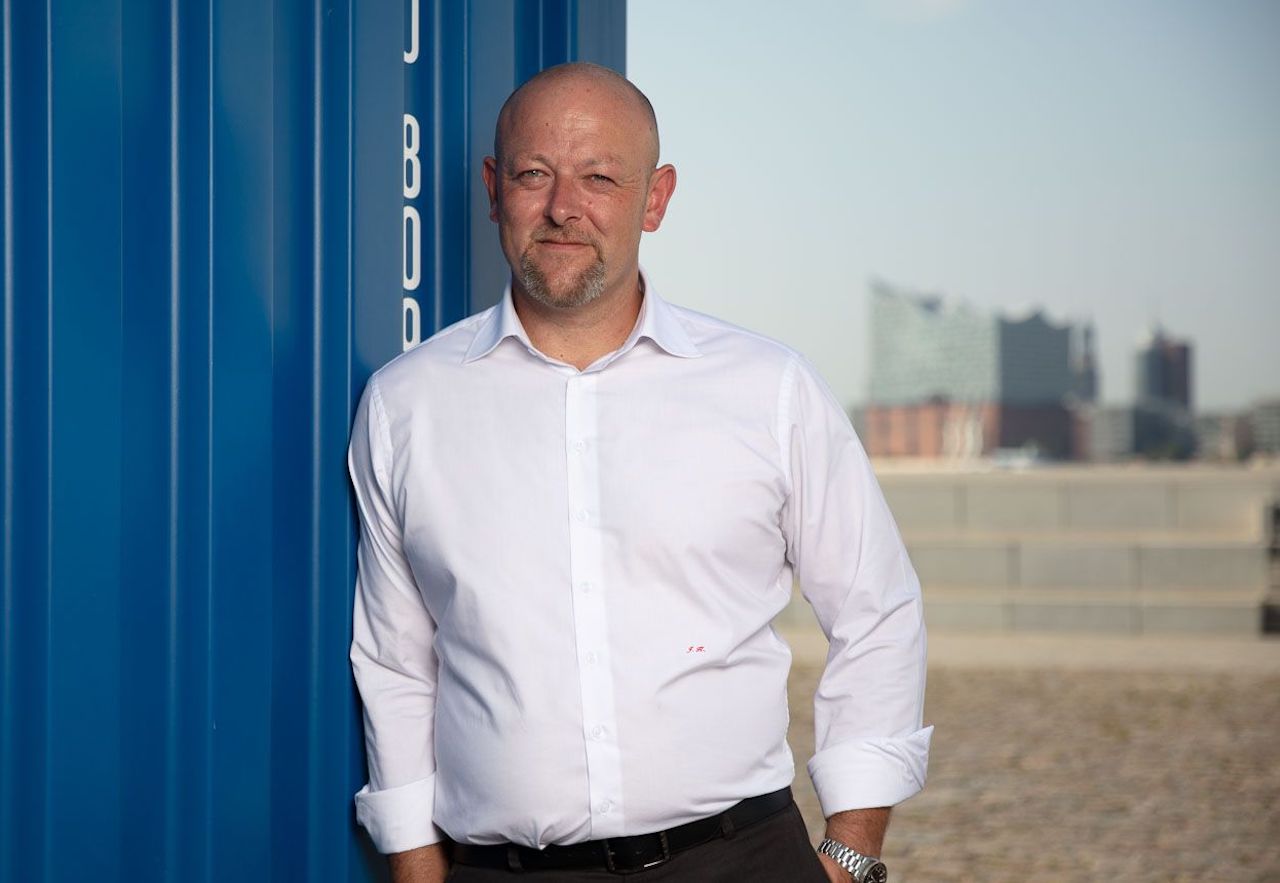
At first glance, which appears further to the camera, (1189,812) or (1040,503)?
(1040,503)

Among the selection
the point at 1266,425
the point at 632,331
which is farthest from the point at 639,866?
the point at 1266,425

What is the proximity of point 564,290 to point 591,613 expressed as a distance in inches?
17.1

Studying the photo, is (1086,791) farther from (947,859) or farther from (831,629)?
(831,629)

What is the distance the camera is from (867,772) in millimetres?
1903

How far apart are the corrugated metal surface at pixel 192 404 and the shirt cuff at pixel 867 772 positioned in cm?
66

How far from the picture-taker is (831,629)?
1.99 m

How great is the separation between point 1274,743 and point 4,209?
24.3 feet

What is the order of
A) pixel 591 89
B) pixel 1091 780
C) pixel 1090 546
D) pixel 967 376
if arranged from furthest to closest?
1. pixel 967 376
2. pixel 1090 546
3. pixel 1091 780
4. pixel 591 89

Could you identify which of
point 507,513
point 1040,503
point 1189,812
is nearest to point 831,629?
Answer: point 507,513

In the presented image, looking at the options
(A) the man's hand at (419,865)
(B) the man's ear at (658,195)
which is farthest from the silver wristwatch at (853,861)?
(B) the man's ear at (658,195)

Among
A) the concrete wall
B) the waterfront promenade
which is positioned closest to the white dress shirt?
the waterfront promenade

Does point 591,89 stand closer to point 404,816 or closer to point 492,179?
point 492,179

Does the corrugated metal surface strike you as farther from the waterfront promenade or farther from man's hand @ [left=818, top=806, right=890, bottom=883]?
the waterfront promenade

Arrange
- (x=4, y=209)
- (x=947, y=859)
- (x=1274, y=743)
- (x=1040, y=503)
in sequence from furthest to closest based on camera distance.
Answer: (x=1040, y=503)
(x=1274, y=743)
(x=947, y=859)
(x=4, y=209)
